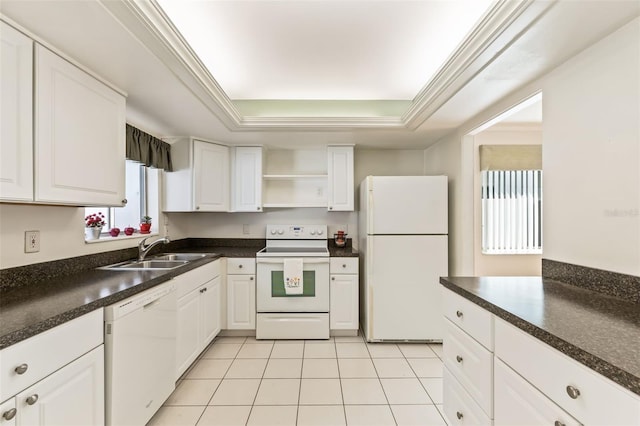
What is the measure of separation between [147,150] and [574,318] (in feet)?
9.85

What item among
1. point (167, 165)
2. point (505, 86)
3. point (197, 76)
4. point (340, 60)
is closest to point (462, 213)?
point (505, 86)

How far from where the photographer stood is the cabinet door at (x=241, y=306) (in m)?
2.87

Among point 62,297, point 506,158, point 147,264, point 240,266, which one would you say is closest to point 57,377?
point 62,297

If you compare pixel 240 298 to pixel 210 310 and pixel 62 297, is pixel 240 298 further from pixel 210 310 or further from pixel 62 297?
pixel 62 297

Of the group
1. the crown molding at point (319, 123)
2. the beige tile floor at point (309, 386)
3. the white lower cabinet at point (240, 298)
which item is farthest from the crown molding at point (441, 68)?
the beige tile floor at point (309, 386)

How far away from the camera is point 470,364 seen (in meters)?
1.35

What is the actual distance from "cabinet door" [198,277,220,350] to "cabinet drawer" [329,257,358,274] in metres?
1.16

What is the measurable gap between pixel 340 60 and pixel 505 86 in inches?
45.3

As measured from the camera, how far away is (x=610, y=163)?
4.11ft

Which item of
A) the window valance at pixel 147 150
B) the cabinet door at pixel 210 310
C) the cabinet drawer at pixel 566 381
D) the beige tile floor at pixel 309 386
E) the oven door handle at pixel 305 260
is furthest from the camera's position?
the oven door handle at pixel 305 260

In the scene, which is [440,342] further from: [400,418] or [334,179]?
[334,179]

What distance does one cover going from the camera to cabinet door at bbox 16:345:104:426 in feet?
3.15

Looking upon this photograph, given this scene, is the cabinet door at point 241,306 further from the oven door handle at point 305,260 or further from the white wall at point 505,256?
the white wall at point 505,256

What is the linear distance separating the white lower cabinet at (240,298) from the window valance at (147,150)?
1175 millimetres
